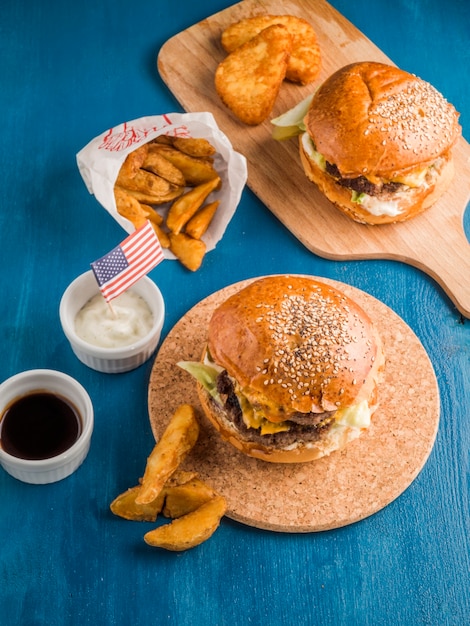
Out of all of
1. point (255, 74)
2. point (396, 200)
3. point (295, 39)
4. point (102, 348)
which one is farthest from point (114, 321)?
point (295, 39)

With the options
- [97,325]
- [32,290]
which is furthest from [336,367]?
[32,290]

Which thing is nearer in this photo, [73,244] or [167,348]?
[167,348]

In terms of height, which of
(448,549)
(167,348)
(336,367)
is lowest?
(448,549)

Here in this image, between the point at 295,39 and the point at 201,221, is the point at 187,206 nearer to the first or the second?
the point at 201,221

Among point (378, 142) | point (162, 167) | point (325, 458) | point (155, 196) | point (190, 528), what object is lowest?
point (325, 458)

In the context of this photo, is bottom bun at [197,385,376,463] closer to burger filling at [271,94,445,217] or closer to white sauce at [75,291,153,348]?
white sauce at [75,291,153,348]

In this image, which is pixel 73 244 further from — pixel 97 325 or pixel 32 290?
pixel 97 325

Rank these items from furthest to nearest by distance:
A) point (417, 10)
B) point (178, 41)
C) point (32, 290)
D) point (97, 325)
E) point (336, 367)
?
1. point (417, 10)
2. point (178, 41)
3. point (32, 290)
4. point (97, 325)
5. point (336, 367)
